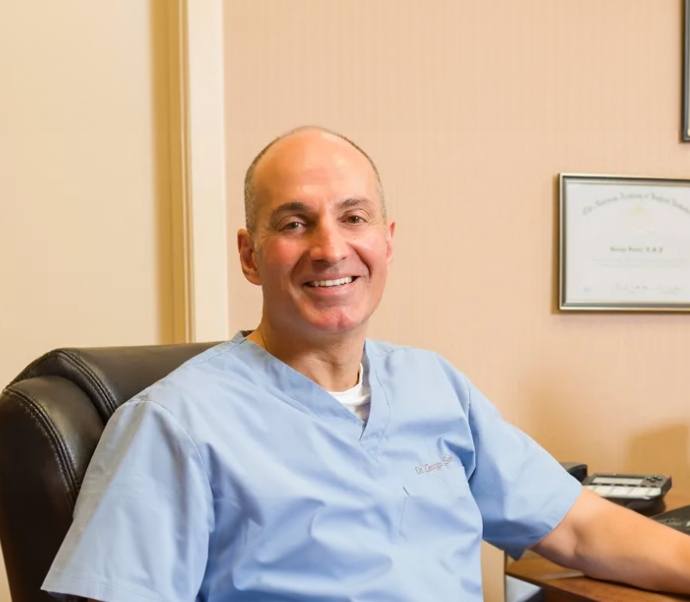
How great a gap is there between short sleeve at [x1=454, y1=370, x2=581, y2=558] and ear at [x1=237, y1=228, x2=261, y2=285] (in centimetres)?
40

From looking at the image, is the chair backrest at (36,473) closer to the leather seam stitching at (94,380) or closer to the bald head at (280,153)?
the leather seam stitching at (94,380)

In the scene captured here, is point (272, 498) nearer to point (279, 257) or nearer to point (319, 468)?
point (319, 468)

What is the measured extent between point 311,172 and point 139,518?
20.2 inches

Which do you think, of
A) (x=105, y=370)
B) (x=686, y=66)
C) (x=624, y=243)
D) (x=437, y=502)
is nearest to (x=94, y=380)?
(x=105, y=370)

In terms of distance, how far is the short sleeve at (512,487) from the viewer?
1437 millimetres

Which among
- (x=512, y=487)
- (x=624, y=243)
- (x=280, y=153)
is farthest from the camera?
(x=624, y=243)

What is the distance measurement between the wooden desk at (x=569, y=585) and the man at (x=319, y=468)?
20 millimetres

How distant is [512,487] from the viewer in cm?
145

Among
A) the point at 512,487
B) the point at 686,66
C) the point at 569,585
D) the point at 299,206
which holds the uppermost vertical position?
the point at 686,66

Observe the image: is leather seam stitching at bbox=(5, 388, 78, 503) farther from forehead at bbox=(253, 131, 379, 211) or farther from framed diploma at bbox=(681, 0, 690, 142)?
framed diploma at bbox=(681, 0, 690, 142)

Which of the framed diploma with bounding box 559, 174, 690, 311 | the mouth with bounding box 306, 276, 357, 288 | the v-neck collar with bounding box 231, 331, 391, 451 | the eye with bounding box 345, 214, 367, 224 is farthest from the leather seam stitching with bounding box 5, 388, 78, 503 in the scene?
the framed diploma with bounding box 559, 174, 690, 311

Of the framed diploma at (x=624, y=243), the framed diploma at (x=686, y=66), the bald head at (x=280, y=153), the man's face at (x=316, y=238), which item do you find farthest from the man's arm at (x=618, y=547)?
the framed diploma at (x=686, y=66)

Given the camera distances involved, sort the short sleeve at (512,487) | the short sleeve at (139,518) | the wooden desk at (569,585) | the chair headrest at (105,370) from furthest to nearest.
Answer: the short sleeve at (512,487), the wooden desk at (569,585), the chair headrest at (105,370), the short sleeve at (139,518)

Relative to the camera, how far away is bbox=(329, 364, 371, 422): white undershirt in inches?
53.1
